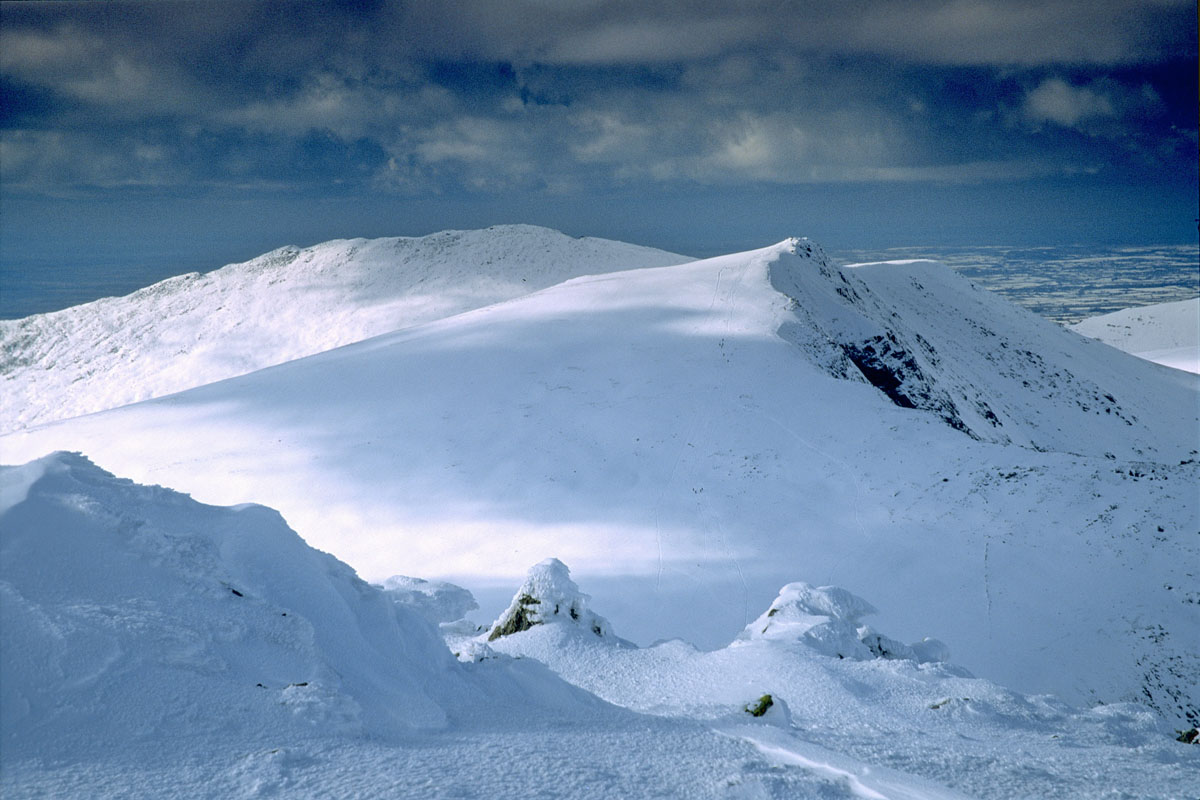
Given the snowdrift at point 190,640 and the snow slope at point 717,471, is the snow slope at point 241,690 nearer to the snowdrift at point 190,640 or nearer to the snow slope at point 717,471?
the snowdrift at point 190,640

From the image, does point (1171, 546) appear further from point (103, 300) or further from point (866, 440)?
point (103, 300)

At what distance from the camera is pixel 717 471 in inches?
913

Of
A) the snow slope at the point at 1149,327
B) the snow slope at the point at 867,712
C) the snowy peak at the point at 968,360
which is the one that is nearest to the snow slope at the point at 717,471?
the snowy peak at the point at 968,360

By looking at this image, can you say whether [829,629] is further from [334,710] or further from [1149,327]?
[1149,327]

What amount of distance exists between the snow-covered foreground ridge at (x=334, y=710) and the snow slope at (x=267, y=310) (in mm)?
73881

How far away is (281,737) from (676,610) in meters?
13.0

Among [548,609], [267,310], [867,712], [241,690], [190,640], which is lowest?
[867,712]

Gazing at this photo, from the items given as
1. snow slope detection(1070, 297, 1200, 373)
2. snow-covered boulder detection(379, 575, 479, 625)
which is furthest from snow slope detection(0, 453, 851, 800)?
snow slope detection(1070, 297, 1200, 373)

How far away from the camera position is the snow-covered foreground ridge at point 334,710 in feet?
14.4

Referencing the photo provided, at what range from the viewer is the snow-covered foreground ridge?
4398 mm

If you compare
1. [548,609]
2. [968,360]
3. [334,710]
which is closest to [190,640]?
[334,710]

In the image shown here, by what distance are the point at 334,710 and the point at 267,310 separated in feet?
303

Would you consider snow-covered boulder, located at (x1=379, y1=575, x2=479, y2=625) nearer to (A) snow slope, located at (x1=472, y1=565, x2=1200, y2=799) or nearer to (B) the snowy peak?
(A) snow slope, located at (x1=472, y1=565, x2=1200, y2=799)

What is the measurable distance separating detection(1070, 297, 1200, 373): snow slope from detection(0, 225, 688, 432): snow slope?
74.5 m
